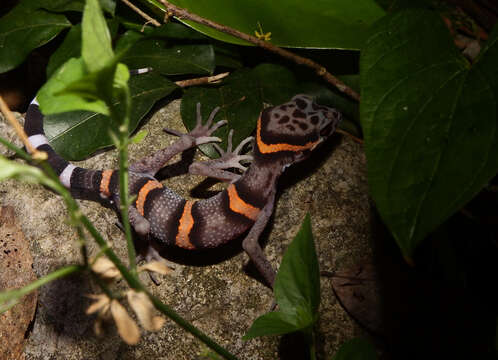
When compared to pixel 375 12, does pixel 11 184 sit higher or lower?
lower

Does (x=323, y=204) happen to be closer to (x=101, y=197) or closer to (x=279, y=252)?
(x=279, y=252)

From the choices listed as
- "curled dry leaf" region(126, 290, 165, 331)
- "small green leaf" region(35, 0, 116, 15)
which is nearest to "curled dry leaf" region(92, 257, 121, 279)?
"curled dry leaf" region(126, 290, 165, 331)

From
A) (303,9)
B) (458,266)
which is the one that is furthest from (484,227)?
(303,9)

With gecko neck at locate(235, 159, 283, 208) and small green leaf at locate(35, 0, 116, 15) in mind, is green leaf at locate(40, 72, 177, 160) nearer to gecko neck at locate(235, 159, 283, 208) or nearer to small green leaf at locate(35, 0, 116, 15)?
small green leaf at locate(35, 0, 116, 15)

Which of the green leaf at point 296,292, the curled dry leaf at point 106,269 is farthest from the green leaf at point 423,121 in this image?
the curled dry leaf at point 106,269

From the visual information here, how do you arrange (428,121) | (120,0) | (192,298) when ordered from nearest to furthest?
(428,121) → (192,298) → (120,0)

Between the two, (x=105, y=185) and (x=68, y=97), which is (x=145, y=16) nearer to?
(x=105, y=185)

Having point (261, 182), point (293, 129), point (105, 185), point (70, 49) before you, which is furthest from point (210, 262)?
point (70, 49)
